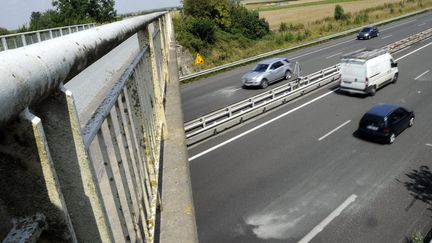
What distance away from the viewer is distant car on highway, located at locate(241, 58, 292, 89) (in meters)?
26.3

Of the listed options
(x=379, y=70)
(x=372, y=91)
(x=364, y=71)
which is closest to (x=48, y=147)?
(x=364, y=71)

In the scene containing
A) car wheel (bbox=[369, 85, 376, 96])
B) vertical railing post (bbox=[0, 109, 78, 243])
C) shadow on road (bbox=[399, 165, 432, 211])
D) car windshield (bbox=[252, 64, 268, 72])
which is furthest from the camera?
car windshield (bbox=[252, 64, 268, 72])

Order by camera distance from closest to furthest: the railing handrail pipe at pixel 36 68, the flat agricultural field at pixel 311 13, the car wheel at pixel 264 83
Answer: the railing handrail pipe at pixel 36 68, the car wheel at pixel 264 83, the flat agricultural field at pixel 311 13

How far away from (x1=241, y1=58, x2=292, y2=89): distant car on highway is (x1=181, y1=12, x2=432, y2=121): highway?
0.67 metres

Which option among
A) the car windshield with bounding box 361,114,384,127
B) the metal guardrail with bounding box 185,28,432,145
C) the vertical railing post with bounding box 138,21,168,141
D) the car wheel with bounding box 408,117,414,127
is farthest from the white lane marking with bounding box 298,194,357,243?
the metal guardrail with bounding box 185,28,432,145

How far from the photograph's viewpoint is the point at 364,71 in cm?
2228

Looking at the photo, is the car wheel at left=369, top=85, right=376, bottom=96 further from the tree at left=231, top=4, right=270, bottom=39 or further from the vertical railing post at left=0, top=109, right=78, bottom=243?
the tree at left=231, top=4, right=270, bottom=39

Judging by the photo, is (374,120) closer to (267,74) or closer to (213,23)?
(267,74)

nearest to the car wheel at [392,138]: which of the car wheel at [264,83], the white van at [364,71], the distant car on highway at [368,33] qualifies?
the white van at [364,71]

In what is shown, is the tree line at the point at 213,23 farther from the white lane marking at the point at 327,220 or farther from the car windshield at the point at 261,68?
the white lane marking at the point at 327,220

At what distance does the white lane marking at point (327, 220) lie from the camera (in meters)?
10.6

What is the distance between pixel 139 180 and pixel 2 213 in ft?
6.12

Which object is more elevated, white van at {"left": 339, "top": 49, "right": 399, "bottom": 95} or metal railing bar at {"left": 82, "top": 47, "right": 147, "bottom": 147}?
metal railing bar at {"left": 82, "top": 47, "right": 147, "bottom": 147}

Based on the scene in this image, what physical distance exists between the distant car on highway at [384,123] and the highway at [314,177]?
0.41 metres
